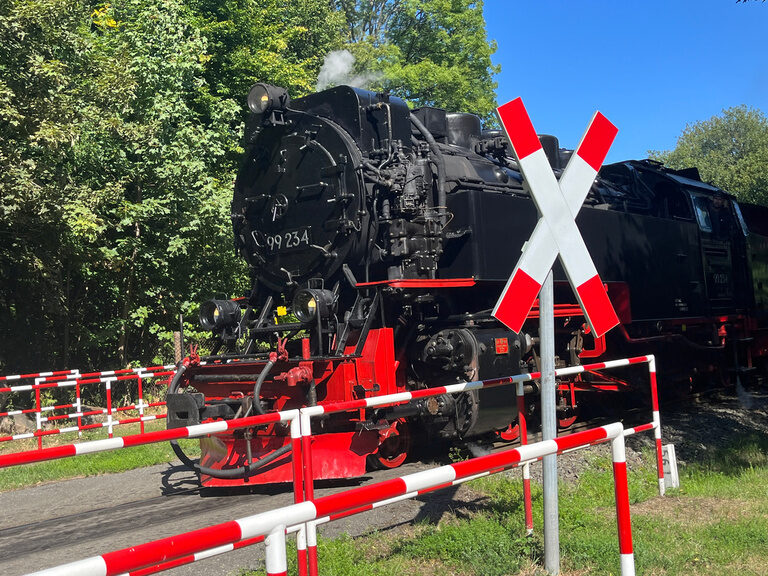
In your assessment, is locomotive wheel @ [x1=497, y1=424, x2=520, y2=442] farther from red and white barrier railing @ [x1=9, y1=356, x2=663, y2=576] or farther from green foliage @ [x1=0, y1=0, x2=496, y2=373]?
green foliage @ [x1=0, y1=0, x2=496, y2=373]

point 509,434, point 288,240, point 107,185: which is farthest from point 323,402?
point 107,185

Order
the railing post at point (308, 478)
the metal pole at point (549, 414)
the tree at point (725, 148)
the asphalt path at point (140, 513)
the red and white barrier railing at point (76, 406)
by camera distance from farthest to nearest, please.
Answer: the tree at point (725, 148)
the red and white barrier railing at point (76, 406)
the asphalt path at point (140, 513)
the metal pole at point (549, 414)
the railing post at point (308, 478)

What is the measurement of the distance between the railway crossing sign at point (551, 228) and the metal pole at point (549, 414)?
0.22m

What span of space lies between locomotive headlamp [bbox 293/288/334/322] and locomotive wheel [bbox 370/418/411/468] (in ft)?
4.29

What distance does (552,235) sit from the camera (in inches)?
154

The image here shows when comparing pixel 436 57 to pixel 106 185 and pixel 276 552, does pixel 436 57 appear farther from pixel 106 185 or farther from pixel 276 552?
pixel 276 552

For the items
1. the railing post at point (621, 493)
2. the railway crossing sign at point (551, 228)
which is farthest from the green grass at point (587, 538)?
the railway crossing sign at point (551, 228)

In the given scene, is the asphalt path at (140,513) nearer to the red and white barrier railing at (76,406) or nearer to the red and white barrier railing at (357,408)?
the red and white barrier railing at (357,408)

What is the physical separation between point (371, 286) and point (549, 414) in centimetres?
332

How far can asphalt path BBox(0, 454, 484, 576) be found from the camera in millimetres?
4898

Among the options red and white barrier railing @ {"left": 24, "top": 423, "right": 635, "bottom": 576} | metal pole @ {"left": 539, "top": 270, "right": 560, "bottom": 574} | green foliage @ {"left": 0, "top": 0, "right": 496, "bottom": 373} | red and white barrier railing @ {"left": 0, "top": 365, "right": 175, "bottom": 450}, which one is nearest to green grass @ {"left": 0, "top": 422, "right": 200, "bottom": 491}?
red and white barrier railing @ {"left": 0, "top": 365, "right": 175, "bottom": 450}

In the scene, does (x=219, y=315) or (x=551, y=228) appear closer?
(x=551, y=228)

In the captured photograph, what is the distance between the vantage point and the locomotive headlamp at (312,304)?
699cm

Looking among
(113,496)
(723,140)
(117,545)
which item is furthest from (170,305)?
(723,140)
